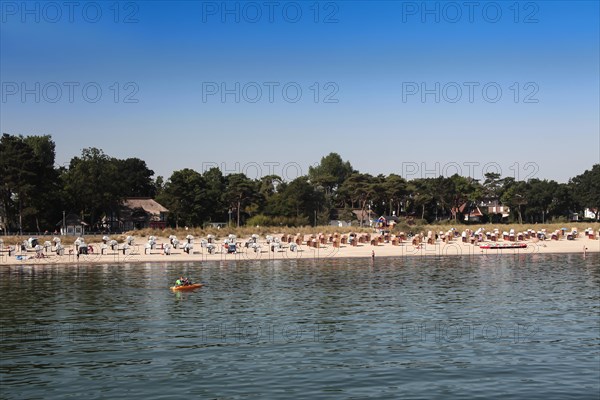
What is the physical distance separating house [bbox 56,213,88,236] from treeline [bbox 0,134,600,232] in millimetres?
3628

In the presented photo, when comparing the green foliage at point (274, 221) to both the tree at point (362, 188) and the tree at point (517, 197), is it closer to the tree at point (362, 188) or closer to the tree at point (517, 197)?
the tree at point (362, 188)

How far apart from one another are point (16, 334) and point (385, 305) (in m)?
19.0

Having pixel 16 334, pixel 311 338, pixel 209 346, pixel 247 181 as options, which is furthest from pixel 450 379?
pixel 247 181

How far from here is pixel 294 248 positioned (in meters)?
69.8

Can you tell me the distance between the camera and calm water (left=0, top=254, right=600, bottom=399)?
22281 mm

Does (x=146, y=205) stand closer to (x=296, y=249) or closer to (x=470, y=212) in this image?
(x=296, y=249)

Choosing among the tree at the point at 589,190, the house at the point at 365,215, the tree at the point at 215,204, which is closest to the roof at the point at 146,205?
the tree at the point at 215,204

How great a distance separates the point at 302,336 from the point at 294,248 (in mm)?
40143

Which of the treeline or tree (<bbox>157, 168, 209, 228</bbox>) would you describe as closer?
the treeline

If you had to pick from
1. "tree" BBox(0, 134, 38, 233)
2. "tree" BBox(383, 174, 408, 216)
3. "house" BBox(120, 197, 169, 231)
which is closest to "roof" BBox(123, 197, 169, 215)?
"house" BBox(120, 197, 169, 231)

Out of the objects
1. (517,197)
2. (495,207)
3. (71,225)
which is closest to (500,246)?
(517,197)

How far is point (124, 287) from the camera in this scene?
45.3m

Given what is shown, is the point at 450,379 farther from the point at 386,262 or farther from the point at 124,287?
the point at 386,262

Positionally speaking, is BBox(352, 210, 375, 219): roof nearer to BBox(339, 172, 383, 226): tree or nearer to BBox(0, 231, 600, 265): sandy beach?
BBox(339, 172, 383, 226): tree
